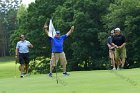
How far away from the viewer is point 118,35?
22172mm

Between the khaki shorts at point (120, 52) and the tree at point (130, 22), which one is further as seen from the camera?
the tree at point (130, 22)

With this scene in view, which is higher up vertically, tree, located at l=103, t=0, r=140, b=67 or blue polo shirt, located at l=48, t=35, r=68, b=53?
tree, located at l=103, t=0, r=140, b=67

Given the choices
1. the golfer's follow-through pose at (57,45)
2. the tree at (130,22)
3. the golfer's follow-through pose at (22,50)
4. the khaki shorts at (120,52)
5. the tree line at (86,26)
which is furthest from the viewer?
the tree line at (86,26)

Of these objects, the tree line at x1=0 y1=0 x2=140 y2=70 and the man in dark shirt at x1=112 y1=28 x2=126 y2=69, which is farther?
the tree line at x1=0 y1=0 x2=140 y2=70

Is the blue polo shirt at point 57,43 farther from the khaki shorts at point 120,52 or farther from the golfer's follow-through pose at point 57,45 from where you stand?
the khaki shorts at point 120,52

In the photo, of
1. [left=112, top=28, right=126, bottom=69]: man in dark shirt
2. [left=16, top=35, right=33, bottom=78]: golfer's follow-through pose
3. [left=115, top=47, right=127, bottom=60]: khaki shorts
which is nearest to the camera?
[left=16, top=35, right=33, bottom=78]: golfer's follow-through pose

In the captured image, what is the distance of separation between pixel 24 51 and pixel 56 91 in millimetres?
8590

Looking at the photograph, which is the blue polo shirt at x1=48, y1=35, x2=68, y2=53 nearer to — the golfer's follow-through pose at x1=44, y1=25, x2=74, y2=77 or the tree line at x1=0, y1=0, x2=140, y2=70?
the golfer's follow-through pose at x1=44, y1=25, x2=74, y2=77

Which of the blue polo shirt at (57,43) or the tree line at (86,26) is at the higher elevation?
the tree line at (86,26)

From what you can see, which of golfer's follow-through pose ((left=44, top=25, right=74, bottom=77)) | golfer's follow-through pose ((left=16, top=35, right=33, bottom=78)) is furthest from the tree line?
golfer's follow-through pose ((left=44, top=25, right=74, bottom=77))

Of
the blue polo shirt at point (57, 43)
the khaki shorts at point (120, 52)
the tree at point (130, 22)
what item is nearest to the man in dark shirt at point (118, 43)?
the khaki shorts at point (120, 52)

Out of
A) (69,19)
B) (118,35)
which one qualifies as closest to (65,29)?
(69,19)

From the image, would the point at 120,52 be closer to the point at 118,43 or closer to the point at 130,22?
the point at 118,43

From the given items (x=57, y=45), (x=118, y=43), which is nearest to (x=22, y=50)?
(x=57, y=45)
